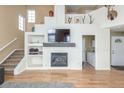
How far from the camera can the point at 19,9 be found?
12016 mm

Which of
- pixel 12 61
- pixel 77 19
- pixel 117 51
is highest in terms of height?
pixel 77 19

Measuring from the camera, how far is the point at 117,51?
39.8 feet

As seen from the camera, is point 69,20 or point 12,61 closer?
point 12,61

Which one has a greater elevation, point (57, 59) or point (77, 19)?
point (77, 19)

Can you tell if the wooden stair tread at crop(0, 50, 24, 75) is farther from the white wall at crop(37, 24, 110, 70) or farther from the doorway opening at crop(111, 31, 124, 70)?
the doorway opening at crop(111, 31, 124, 70)

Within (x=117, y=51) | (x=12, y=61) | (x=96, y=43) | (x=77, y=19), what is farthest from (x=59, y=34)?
(x=117, y=51)

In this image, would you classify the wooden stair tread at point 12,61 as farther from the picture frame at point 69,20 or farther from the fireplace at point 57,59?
the picture frame at point 69,20

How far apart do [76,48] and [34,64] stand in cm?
251

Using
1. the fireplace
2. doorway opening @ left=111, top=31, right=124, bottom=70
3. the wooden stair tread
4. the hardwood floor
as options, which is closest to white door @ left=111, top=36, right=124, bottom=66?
doorway opening @ left=111, top=31, right=124, bottom=70

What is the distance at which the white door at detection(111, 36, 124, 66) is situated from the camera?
39.8ft

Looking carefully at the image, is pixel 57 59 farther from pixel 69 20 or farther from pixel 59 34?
pixel 69 20

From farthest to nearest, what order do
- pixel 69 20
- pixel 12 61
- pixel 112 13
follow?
pixel 69 20
pixel 12 61
pixel 112 13
